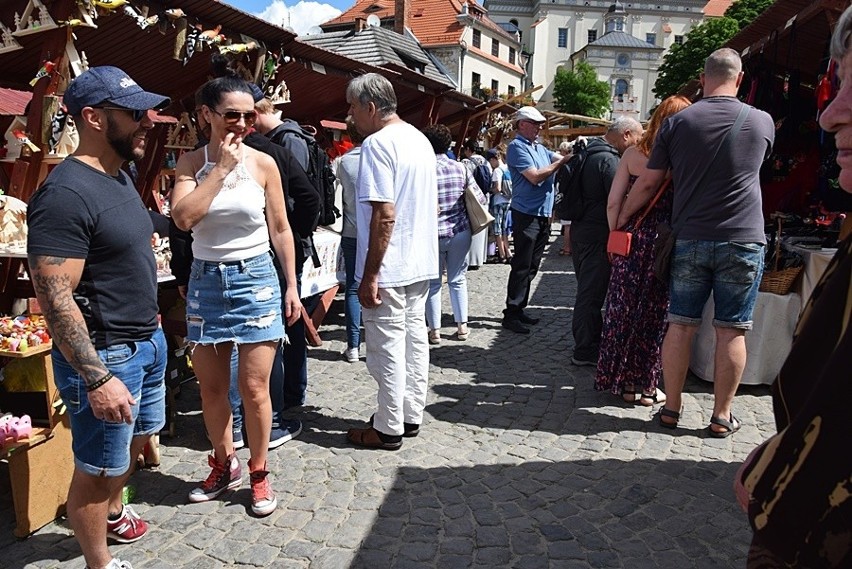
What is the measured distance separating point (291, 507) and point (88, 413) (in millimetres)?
1176

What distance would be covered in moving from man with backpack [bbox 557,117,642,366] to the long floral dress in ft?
2.01

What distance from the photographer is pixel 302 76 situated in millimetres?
7922

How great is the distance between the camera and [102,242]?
6.91 feet

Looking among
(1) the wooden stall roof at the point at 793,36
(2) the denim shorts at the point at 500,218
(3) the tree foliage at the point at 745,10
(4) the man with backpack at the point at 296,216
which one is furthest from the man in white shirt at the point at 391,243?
(3) the tree foliage at the point at 745,10

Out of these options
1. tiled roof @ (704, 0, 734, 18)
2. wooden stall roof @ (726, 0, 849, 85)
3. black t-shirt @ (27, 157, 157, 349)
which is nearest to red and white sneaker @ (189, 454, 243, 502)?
black t-shirt @ (27, 157, 157, 349)

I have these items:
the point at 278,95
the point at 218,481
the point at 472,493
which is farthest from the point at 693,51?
the point at 218,481

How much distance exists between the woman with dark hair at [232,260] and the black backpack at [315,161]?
1.03 meters

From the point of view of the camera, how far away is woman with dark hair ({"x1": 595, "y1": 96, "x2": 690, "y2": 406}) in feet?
13.3

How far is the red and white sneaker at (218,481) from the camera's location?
3.07 m

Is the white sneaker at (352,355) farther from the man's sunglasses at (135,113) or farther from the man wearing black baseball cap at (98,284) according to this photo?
the man's sunglasses at (135,113)

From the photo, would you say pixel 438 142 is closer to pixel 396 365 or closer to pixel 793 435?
pixel 396 365

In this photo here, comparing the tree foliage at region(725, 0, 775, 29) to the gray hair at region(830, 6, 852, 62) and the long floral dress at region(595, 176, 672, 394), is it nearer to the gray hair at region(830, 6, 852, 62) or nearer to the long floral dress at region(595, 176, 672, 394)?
the long floral dress at region(595, 176, 672, 394)

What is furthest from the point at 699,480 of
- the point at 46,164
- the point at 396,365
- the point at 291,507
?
the point at 46,164

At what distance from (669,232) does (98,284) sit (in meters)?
2.98
